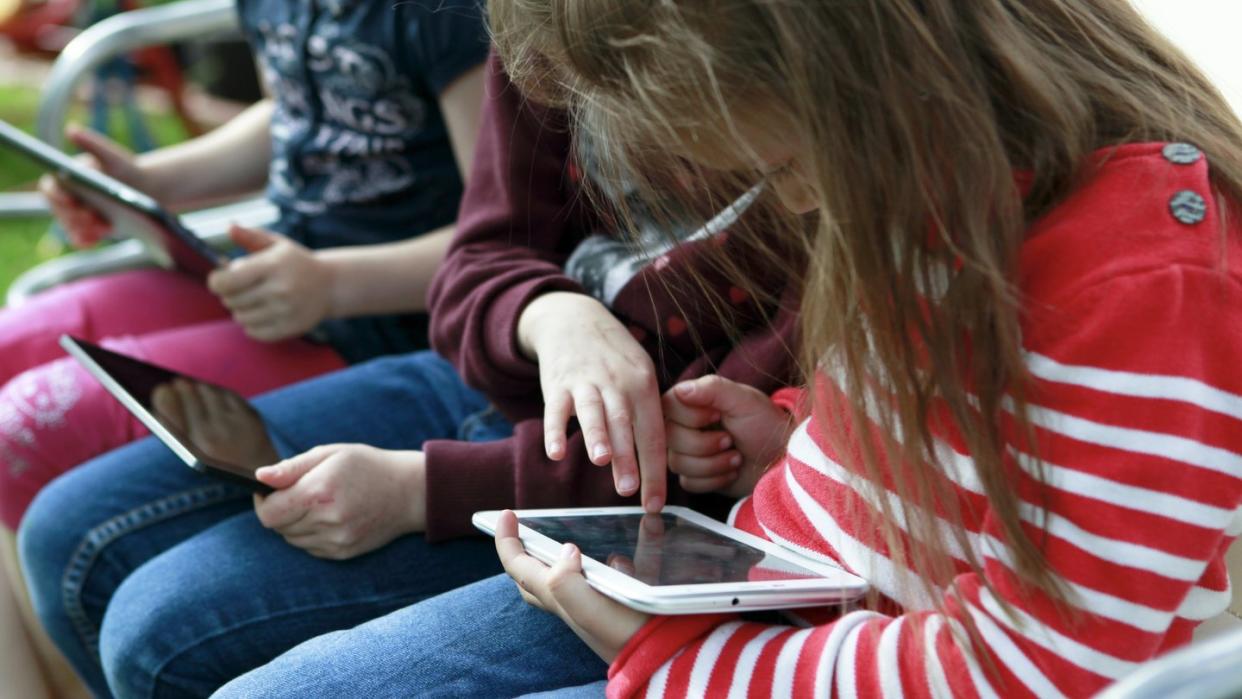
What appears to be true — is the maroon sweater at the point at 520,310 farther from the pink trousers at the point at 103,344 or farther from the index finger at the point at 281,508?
the pink trousers at the point at 103,344

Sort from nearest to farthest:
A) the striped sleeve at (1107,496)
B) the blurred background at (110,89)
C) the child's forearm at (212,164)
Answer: the striped sleeve at (1107,496) → the child's forearm at (212,164) → the blurred background at (110,89)

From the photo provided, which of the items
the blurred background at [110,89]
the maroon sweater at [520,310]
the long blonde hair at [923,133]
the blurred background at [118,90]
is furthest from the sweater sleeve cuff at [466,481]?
the blurred background at [118,90]

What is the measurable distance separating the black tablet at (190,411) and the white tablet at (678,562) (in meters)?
0.26

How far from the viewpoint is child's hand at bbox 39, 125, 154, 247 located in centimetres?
141

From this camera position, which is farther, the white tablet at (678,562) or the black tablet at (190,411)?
the black tablet at (190,411)

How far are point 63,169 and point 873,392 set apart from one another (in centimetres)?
99

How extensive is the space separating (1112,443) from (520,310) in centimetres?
50

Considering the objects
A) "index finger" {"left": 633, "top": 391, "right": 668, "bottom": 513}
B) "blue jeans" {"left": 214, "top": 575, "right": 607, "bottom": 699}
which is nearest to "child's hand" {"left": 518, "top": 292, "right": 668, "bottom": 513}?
"index finger" {"left": 633, "top": 391, "right": 668, "bottom": 513}

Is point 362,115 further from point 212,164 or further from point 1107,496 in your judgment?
point 1107,496

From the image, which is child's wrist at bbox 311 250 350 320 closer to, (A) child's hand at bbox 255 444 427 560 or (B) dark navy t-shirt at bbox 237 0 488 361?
(B) dark navy t-shirt at bbox 237 0 488 361

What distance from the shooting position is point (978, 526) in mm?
666

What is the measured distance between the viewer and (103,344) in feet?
4.18

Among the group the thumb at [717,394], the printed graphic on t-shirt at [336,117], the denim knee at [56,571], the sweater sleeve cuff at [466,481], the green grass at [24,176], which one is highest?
the printed graphic on t-shirt at [336,117]

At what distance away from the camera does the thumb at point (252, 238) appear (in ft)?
4.09
